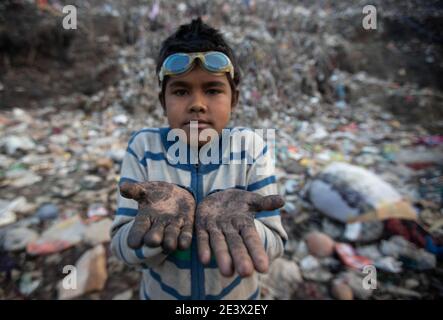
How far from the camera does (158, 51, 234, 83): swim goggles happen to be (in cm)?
93

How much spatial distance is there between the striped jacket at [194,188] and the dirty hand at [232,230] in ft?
0.38

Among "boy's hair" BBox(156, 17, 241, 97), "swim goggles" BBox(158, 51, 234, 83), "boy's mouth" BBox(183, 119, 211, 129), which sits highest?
"boy's hair" BBox(156, 17, 241, 97)

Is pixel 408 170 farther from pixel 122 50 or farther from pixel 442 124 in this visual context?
pixel 122 50

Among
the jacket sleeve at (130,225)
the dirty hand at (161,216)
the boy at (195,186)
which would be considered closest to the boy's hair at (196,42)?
the boy at (195,186)

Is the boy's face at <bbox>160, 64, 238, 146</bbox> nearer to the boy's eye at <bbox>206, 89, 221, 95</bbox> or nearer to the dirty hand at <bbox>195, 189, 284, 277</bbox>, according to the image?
the boy's eye at <bbox>206, 89, 221, 95</bbox>

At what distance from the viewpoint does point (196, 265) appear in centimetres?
93

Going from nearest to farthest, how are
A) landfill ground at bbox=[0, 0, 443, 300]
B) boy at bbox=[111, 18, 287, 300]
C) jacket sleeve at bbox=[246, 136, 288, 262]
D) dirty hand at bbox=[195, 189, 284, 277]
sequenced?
dirty hand at bbox=[195, 189, 284, 277], boy at bbox=[111, 18, 287, 300], jacket sleeve at bbox=[246, 136, 288, 262], landfill ground at bbox=[0, 0, 443, 300]

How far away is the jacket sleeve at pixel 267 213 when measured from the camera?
0.89 m

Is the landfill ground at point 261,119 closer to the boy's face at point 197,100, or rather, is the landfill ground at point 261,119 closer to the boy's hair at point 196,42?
the boy's face at point 197,100

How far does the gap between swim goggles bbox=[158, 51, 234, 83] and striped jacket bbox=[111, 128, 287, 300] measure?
0.83 feet

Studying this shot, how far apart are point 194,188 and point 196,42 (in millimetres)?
583

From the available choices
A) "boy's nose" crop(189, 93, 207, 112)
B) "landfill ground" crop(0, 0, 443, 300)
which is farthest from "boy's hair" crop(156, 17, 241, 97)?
"landfill ground" crop(0, 0, 443, 300)

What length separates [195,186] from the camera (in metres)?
0.98
